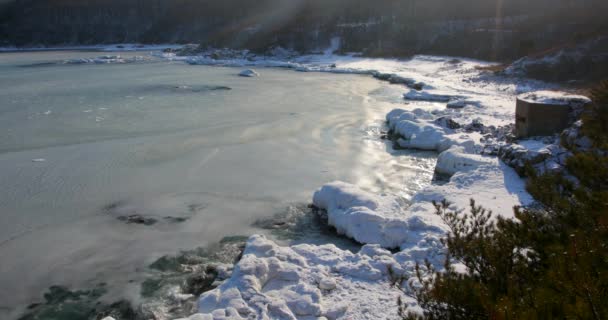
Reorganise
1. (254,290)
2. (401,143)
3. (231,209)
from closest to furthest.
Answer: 1. (254,290)
2. (231,209)
3. (401,143)

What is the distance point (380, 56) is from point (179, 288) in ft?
144

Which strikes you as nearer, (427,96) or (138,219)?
(138,219)

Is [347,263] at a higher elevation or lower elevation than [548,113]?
lower

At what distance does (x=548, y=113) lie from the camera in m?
12.6

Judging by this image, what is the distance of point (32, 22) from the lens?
11406cm

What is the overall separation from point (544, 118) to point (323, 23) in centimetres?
5665

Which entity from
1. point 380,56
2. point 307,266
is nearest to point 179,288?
point 307,266

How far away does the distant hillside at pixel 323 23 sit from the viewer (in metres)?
43.3

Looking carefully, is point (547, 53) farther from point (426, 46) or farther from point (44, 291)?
point (44, 291)

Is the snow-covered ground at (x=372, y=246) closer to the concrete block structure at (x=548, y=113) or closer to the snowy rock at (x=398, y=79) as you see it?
the concrete block structure at (x=548, y=113)

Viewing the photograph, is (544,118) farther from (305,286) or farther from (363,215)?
(305,286)

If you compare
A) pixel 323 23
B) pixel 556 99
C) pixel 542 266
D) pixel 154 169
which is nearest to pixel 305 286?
pixel 542 266

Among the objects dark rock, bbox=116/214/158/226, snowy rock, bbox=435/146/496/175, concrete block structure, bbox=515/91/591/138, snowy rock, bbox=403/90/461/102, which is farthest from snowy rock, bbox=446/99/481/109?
dark rock, bbox=116/214/158/226

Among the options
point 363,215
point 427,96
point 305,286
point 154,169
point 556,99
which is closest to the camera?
point 305,286
